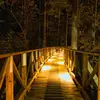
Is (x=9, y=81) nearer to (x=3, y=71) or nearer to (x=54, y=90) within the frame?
(x=3, y=71)

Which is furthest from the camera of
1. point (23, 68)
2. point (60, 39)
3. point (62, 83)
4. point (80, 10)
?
point (60, 39)

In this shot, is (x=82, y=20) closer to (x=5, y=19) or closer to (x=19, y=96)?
(x=19, y=96)

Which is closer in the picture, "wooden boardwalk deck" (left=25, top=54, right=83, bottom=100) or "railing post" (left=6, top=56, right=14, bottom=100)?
"railing post" (left=6, top=56, right=14, bottom=100)

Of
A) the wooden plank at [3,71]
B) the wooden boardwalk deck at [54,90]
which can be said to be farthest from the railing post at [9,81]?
the wooden boardwalk deck at [54,90]

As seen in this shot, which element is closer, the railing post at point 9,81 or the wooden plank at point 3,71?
the wooden plank at point 3,71

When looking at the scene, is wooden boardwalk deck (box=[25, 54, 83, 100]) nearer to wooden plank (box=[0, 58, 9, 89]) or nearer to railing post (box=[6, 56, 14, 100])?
railing post (box=[6, 56, 14, 100])

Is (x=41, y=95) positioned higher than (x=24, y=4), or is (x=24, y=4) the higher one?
(x=24, y=4)

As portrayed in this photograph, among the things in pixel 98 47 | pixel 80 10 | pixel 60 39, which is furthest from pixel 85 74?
pixel 60 39

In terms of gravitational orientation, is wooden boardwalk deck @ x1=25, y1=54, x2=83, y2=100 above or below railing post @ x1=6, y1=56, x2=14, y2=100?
below

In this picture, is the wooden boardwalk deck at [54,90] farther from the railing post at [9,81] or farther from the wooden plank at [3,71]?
the wooden plank at [3,71]

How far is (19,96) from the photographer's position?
6.18 metres

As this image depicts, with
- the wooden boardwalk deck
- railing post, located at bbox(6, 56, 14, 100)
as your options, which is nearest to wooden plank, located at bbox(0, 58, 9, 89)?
railing post, located at bbox(6, 56, 14, 100)

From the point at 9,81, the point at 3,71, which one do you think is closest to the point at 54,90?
the point at 9,81

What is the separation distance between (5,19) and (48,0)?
5.43 meters
